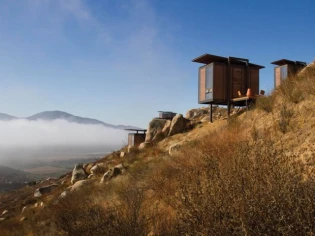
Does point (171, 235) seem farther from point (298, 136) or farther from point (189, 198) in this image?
point (298, 136)

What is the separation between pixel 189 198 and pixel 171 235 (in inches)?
67.0

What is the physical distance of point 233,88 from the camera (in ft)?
54.5

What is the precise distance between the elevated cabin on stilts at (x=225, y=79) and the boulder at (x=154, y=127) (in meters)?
6.17

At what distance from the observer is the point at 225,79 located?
16.4 m

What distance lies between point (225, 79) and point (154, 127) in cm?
824

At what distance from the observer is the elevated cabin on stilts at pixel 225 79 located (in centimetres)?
1620

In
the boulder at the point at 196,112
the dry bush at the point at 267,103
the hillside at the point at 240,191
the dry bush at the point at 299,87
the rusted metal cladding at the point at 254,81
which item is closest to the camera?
the hillside at the point at 240,191

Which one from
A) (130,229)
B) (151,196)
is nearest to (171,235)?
(130,229)

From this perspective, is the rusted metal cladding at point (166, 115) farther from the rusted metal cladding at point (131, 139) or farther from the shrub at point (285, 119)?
the shrub at point (285, 119)

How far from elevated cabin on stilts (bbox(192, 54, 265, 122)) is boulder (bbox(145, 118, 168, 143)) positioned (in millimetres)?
6171

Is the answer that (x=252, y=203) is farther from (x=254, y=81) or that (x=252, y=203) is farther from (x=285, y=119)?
(x=254, y=81)

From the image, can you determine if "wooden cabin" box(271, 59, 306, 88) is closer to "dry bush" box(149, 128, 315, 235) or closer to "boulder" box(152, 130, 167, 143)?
"boulder" box(152, 130, 167, 143)

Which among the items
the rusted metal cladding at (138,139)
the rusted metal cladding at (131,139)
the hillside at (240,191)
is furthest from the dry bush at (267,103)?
the rusted metal cladding at (131,139)

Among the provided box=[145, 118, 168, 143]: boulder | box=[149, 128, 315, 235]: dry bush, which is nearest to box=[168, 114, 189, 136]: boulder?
box=[145, 118, 168, 143]: boulder
